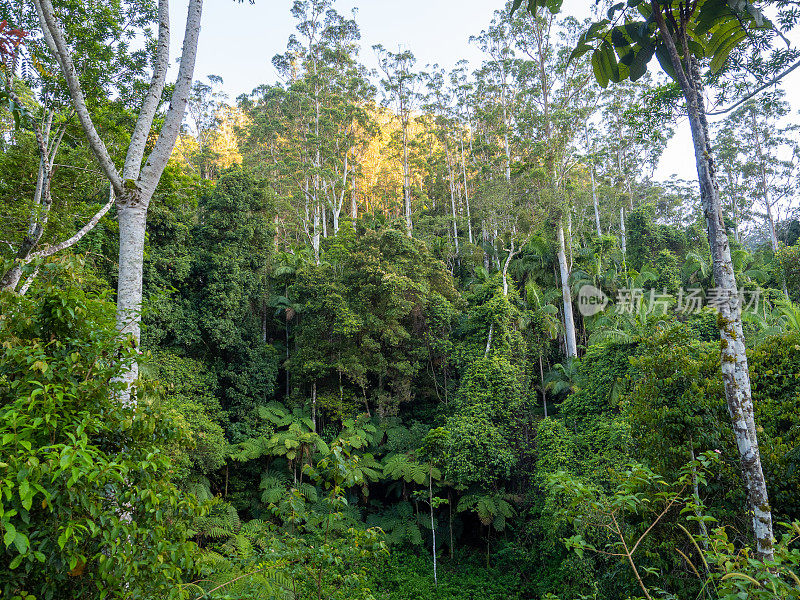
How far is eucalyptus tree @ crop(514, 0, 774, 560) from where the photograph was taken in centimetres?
195

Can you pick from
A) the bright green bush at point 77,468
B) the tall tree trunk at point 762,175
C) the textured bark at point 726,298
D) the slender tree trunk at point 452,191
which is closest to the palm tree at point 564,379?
the slender tree trunk at point 452,191

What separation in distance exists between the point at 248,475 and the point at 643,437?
1036 centimetres

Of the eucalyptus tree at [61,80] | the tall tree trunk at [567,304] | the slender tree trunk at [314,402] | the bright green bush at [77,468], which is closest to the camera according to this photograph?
the bright green bush at [77,468]

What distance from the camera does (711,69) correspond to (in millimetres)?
2270

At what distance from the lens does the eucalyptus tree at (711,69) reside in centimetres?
195

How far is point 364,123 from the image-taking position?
61.0ft

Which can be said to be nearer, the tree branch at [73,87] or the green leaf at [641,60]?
the green leaf at [641,60]

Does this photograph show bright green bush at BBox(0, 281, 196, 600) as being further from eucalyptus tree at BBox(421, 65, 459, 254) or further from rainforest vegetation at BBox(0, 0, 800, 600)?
eucalyptus tree at BBox(421, 65, 459, 254)

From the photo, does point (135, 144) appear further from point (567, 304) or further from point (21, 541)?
point (567, 304)

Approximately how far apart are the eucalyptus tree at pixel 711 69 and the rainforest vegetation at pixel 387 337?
2 centimetres

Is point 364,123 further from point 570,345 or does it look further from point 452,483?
point 452,483

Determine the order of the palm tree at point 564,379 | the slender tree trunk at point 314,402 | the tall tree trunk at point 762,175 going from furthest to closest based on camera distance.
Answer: the tall tree trunk at point 762,175
the slender tree trunk at point 314,402
the palm tree at point 564,379

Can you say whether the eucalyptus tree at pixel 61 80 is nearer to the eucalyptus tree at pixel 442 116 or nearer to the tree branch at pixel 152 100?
the tree branch at pixel 152 100

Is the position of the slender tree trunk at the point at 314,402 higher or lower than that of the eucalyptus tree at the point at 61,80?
lower
